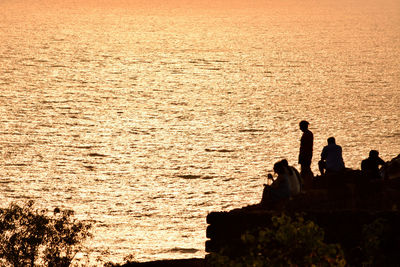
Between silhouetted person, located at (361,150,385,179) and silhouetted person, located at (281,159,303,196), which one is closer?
silhouetted person, located at (281,159,303,196)

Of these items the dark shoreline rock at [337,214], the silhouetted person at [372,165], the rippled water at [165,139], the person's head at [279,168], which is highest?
the rippled water at [165,139]

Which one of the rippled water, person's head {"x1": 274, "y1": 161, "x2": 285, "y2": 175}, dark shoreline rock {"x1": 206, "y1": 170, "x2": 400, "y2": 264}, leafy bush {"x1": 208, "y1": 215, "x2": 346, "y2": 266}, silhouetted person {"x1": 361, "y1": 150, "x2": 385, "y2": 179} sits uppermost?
the rippled water

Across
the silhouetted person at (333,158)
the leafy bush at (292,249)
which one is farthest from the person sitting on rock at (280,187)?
the leafy bush at (292,249)

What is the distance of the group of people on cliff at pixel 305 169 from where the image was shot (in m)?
23.7

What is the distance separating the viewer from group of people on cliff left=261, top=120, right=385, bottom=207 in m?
23.7

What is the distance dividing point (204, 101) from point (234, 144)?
4384 centimetres

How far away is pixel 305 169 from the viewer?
2823cm

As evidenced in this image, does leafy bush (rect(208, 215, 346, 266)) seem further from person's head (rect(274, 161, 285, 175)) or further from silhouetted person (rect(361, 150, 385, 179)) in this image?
silhouetted person (rect(361, 150, 385, 179))

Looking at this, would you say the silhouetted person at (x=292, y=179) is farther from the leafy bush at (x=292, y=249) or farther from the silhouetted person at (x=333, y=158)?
the leafy bush at (x=292, y=249)

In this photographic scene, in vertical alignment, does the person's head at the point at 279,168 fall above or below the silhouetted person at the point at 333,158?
below

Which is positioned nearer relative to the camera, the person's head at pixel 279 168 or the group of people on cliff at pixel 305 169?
the person's head at pixel 279 168

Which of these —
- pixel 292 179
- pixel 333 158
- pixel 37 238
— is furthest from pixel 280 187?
pixel 37 238

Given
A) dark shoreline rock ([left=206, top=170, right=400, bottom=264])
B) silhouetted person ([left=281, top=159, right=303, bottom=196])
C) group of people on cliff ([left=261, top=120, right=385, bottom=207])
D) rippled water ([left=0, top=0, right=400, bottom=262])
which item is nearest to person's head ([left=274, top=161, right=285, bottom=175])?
group of people on cliff ([left=261, top=120, right=385, bottom=207])

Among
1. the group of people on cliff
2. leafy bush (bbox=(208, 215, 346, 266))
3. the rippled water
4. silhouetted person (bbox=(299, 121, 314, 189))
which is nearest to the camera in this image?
leafy bush (bbox=(208, 215, 346, 266))
